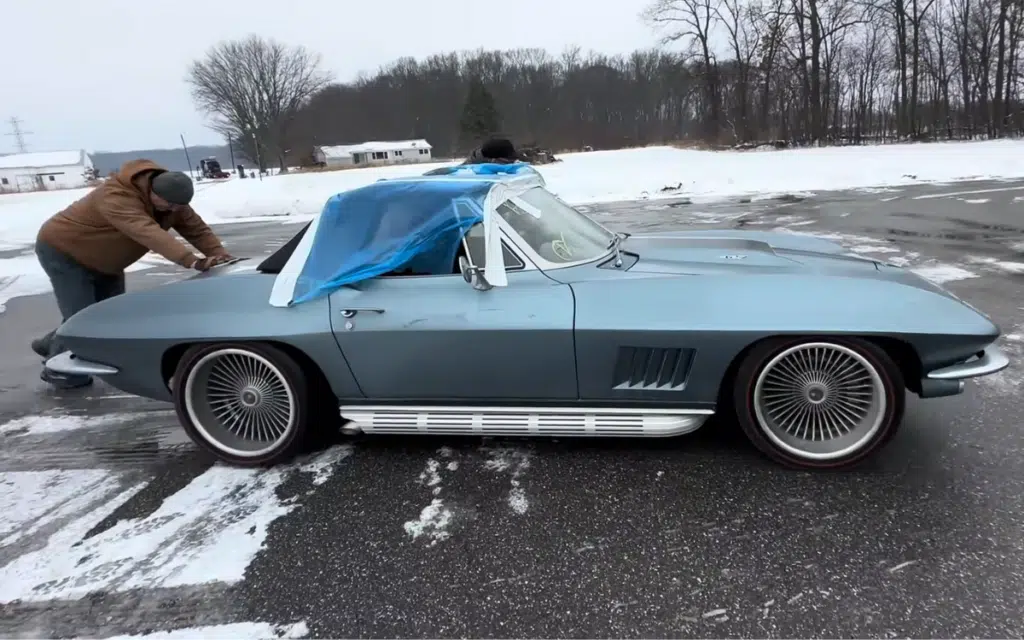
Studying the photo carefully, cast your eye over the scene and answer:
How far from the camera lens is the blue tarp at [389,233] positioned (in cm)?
295

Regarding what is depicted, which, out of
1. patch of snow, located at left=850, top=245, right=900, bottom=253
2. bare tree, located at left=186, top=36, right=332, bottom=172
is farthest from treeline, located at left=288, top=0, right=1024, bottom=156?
patch of snow, located at left=850, top=245, right=900, bottom=253

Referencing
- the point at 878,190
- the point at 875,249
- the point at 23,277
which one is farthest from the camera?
the point at 878,190

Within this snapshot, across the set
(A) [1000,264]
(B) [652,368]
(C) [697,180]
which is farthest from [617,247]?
(C) [697,180]

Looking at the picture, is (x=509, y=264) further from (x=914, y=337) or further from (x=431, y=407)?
(x=914, y=337)

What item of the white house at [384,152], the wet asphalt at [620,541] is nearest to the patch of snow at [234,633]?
the wet asphalt at [620,541]

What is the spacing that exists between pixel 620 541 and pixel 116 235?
3.82 meters

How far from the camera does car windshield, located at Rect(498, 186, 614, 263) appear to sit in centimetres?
304

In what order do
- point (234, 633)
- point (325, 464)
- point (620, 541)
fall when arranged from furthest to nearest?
1. point (325, 464)
2. point (620, 541)
3. point (234, 633)

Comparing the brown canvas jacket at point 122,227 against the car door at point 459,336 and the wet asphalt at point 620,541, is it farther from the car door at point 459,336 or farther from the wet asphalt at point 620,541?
the car door at point 459,336

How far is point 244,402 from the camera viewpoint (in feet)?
10.4

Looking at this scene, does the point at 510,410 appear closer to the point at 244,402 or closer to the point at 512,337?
the point at 512,337

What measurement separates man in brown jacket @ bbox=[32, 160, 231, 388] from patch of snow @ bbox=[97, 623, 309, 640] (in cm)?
221

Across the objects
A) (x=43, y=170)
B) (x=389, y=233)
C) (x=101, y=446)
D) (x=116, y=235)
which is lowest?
(x=101, y=446)

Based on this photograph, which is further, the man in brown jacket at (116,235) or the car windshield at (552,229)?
the man in brown jacket at (116,235)
